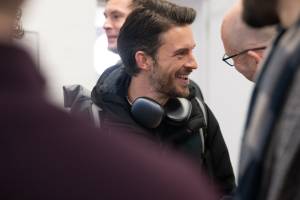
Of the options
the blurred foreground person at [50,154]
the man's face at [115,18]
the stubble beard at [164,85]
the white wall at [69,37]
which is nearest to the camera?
the blurred foreground person at [50,154]

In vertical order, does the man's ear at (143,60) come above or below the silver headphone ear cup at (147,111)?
above

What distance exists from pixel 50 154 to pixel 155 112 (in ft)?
4.28

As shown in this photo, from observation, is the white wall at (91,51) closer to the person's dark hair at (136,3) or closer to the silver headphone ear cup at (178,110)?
the person's dark hair at (136,3)

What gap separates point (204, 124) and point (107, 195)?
1.41 meters

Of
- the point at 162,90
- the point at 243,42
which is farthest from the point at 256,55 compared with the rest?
the point at 162,90

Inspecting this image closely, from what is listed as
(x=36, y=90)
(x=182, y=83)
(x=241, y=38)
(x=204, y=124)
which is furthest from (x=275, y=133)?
(x=182, y=83)

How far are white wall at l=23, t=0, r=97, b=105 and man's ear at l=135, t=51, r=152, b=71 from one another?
1139 mm

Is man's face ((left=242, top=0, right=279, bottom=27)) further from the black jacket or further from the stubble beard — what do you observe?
the stubble beard

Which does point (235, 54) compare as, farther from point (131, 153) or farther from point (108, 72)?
point (131, 153)

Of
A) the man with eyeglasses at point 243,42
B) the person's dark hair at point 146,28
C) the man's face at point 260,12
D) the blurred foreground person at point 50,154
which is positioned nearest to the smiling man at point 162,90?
the person's dark hair at point 146,28

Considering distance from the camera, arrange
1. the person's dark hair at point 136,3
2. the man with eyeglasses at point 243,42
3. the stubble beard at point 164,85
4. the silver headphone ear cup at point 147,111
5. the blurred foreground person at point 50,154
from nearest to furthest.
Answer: the blurred foreground person at point 50,154 → the man with eyeglasses at point 243,42 → the silver headphone ear cup at point 147,111 → the stubble beard at point 164,85 → the person's dark hair at point 136,3

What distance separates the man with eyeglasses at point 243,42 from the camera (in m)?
1.52

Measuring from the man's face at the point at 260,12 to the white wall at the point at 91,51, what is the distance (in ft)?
5.57

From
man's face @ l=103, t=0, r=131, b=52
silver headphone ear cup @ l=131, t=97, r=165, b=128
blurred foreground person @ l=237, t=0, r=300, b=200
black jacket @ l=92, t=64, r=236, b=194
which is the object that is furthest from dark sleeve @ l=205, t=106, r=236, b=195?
blurred foreground person @ l=237, t=0, r=300, b=200
